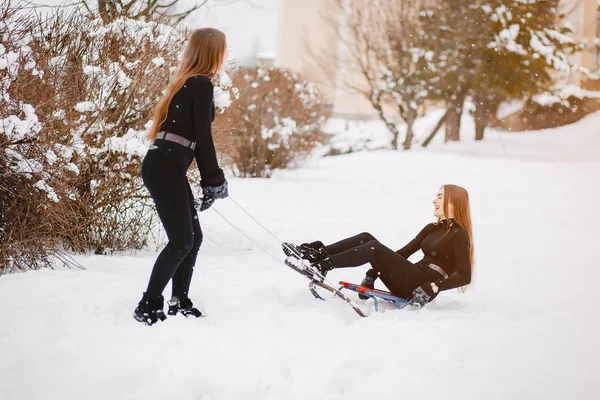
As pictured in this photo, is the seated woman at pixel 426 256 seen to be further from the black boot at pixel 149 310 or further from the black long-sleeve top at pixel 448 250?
the black boot at pixel 149 310

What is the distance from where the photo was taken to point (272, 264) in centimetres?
640

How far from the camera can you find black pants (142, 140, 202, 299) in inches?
144

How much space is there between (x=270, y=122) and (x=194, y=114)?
11980mm

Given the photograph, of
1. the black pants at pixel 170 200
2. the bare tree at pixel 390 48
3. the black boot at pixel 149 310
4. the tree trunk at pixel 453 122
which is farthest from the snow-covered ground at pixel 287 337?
the tree trunk at pixel 453 122

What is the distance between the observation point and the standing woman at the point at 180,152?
→ 3.67 meters

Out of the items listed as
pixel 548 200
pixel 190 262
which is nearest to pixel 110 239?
pixel 190 262

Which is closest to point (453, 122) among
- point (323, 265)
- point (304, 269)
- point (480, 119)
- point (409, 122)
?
point (480, 119)

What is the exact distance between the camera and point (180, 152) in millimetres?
3699

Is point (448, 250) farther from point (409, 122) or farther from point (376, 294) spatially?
point (409, 122)

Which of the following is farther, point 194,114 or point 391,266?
point 391,266

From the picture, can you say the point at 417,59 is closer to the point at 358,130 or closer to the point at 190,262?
the point at 358,130

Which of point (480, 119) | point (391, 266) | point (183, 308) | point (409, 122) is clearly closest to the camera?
point (183, 308)

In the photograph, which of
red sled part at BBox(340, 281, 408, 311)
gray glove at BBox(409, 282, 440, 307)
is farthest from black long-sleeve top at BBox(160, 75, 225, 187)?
gray glove at BBox(409, 282, 440, 307)

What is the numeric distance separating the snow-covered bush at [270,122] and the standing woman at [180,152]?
10.9 metres
